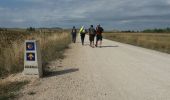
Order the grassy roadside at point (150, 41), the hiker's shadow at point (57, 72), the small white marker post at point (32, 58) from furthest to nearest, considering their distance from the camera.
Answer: the grassy roadside at point (150, 41)
the hiker's shadow at point (57, 72)
the small white marker post at point (32, 58)

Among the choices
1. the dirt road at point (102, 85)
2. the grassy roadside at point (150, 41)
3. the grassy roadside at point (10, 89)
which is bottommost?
the grassy roadside at point (150, 41)

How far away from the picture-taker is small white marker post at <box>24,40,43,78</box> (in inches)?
452

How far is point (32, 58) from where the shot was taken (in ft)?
37.8

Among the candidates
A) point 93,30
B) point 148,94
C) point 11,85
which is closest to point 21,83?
point 11,85

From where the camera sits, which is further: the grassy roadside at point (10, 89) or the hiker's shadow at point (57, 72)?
the hiker's shadow at point (57, 72)

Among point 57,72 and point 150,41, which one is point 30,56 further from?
point 150,41

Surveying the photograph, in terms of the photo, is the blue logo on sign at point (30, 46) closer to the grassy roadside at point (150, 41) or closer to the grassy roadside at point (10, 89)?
the grassy roadside at point (10, 89)

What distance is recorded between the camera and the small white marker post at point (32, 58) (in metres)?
11.5

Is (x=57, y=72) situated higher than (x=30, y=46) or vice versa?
(x=30, y=46)

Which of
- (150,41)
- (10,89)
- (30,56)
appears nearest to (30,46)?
(30,56)

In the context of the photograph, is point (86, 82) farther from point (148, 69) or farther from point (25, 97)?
point (148, 69)

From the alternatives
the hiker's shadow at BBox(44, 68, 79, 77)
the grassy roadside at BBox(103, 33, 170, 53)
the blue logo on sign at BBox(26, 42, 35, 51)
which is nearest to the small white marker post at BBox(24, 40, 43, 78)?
the blue logo on sign at BBox(26, 42, 35, 51)

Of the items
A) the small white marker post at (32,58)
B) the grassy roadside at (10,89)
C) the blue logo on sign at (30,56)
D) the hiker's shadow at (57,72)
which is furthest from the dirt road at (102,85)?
the blue logo on sign at (30,56)

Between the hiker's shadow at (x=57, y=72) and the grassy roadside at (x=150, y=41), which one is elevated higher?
the hiker's shadow at (x=57, y=72)
